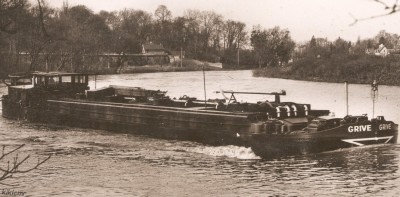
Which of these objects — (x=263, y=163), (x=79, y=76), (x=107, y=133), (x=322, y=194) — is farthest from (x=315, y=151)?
(x=79, y=76)

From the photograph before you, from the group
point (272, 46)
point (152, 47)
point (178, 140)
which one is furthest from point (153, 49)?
point (178, 140)

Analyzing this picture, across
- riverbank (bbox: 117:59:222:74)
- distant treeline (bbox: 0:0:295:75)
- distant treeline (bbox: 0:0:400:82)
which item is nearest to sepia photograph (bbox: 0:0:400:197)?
distant treeline (bbox: 0:0:400:82)

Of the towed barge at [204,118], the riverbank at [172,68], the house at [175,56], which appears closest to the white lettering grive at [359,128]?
the towed barge at [204,118]

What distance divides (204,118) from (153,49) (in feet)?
343

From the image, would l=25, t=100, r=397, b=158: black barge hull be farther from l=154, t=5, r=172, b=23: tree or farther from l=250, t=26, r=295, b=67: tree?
l=154, t=5, r=172, b=23: tree

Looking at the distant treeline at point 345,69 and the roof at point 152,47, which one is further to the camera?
the roof at point 152,47

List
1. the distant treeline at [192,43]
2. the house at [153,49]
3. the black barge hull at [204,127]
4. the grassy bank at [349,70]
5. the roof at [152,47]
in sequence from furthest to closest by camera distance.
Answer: the roof at [152,47]
the house at [153,49]
the distant treeline at [192,43]
the grassy bank at [349,70]
the black barge hull at [204,127]

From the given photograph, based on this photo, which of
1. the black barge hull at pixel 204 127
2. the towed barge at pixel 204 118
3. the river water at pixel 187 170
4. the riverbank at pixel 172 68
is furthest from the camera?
the riverbank at pixel 172 68

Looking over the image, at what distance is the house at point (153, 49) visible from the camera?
12750cm

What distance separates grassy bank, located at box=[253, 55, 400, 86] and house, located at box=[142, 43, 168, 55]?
57733mm

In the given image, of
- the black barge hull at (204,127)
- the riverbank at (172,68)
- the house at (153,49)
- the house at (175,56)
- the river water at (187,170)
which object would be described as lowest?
the river water at (187,170)

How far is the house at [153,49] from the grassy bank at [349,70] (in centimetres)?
5773

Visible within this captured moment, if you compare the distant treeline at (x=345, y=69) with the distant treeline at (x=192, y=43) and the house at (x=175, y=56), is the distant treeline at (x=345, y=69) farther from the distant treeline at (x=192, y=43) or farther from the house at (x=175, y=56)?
the house at (x=175, y=56)

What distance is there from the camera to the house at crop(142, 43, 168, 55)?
127500 mm
